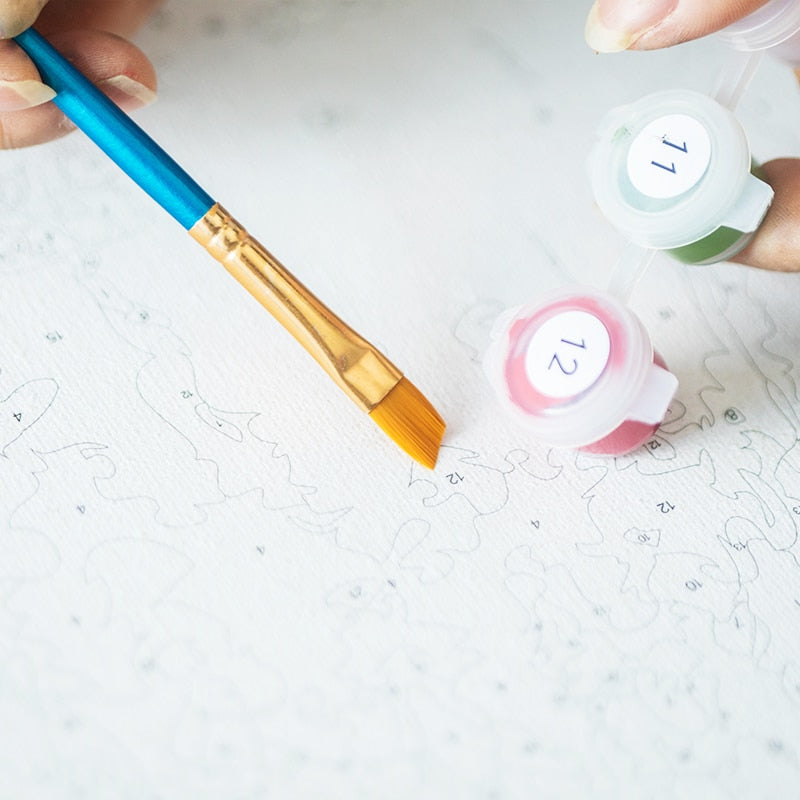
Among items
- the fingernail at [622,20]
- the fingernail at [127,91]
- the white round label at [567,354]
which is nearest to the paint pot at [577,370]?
the white round label at [567,354]

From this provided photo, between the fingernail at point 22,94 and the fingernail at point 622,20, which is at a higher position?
the fingernail at point 22,94

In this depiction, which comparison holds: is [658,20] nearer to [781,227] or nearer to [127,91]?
[781,227]

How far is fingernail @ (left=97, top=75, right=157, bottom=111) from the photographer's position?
1.54 feet

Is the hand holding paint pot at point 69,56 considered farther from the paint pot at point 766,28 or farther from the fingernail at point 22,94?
the paint pot at point 766,28

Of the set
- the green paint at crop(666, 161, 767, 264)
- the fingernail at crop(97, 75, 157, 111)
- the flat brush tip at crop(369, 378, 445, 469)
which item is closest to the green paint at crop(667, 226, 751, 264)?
the green paint at crop(666, 161, 767, 264)

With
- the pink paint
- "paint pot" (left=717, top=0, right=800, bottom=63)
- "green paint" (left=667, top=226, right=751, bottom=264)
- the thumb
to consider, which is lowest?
the pink paint

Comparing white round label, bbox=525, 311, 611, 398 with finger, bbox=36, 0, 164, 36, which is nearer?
white round label, bbox=525, 311, 611, 398

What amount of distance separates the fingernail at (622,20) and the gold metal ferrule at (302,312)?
17cm

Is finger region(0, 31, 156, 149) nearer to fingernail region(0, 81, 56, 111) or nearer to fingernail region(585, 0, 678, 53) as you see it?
fingernail region(0, 81, 56, 111)

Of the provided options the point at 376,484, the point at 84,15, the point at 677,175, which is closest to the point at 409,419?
the point at 376,484

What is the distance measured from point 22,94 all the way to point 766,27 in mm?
344

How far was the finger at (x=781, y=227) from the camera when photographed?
454mm

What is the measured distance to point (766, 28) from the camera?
0.43 metres

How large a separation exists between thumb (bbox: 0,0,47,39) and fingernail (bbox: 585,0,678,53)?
250mm
